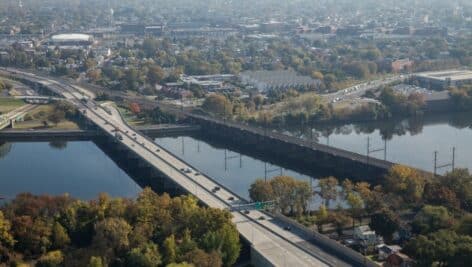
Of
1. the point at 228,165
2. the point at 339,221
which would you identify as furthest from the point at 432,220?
the point at 228,165

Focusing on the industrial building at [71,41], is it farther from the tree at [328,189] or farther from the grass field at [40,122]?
the tree at [328,189]

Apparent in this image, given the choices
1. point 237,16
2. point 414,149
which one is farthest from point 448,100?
point 237,16

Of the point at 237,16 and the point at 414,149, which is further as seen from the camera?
the point at 237,16

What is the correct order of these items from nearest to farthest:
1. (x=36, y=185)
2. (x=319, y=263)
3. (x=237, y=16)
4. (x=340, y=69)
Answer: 1. (x=319, y=263)
2. (x=36, y=185)
3. (x=340, y=69)
4. (x=237, y=16)

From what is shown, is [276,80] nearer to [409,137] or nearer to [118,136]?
[409,137]

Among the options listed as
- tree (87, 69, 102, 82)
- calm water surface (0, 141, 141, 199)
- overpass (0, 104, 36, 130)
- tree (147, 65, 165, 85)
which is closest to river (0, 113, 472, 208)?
calm water surface (0, 141, 141, 199)

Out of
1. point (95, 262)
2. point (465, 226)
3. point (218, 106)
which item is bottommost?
point (218, 106)

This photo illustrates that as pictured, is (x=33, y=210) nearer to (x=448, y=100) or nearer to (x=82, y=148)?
(x=82, y=148)
